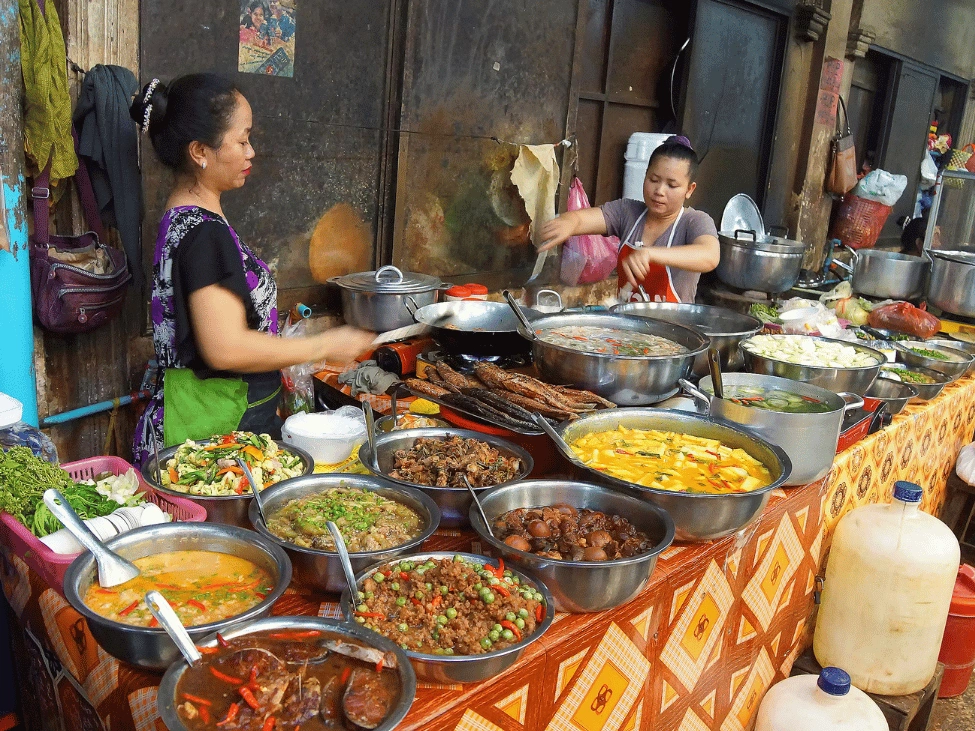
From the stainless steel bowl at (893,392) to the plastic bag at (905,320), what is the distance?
1.17 metres

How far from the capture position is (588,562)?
5.55 feet

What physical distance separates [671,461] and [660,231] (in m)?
2.37

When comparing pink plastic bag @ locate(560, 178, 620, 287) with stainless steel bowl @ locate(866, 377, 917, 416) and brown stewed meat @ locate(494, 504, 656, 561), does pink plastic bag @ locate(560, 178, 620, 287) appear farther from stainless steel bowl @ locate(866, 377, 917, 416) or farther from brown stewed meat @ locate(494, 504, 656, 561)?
brown stewed meat @ locate(494, 504, 656, 561)

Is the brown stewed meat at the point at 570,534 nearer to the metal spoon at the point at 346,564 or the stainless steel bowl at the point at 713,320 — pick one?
the metal spoon at the point at 346,564

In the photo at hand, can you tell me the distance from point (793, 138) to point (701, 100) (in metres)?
1.87

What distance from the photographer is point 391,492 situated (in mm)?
2057

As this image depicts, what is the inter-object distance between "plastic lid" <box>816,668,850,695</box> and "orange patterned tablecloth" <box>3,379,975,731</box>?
0.85ft

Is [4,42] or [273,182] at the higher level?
[4,42]

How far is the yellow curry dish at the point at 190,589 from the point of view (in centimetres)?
150

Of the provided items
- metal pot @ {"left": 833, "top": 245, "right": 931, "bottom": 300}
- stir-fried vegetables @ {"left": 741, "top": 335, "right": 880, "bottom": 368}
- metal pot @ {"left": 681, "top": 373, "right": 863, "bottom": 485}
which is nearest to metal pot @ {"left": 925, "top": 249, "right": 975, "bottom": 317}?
metal pot @ {"left": 833, "top": 245, "right": 931, "bottom": 300}

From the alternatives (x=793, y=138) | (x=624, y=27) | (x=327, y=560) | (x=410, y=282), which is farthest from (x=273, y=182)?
(x=793, y=138)

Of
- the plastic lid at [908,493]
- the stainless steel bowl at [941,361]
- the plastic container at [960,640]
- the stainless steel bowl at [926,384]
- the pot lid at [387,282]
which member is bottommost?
the plastic container at [960,640]

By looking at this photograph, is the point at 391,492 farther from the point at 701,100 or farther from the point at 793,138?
the point at 793,138

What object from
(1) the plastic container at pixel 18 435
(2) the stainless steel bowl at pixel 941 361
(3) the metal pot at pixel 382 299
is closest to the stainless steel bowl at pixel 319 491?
(1) the plastic container at pixel 18 435
